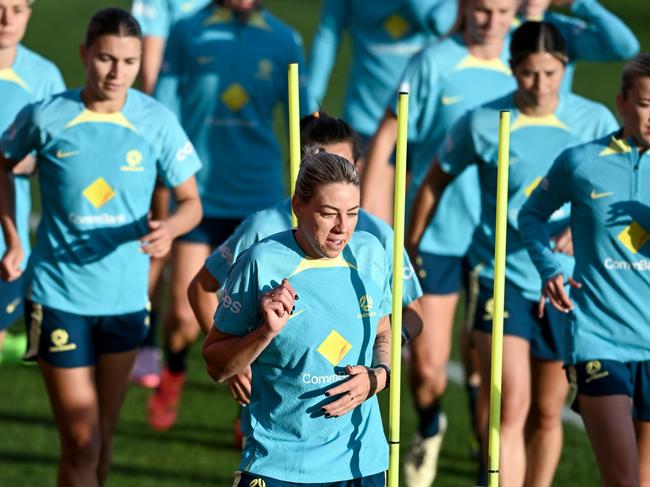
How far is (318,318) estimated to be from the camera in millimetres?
5344

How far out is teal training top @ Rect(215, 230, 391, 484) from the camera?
17.4 feet

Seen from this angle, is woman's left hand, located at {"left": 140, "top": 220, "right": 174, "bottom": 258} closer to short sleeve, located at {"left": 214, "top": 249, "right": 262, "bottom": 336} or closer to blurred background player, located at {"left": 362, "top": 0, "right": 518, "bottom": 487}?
short sleeve, located at {"left": 214, "top": 249, "right": 262, "bottom": 336}

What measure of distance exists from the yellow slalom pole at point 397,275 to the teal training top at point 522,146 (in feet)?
7.44

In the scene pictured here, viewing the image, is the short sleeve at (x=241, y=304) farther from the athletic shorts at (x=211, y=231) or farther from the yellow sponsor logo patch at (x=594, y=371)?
the athletic shorts at (x=211, y=231)

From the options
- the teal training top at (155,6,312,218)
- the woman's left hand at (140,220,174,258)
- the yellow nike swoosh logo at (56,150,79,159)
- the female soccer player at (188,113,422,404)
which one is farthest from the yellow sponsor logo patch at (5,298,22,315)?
the female soccer player at (188,113,422,404)

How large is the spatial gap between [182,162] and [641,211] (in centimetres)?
220

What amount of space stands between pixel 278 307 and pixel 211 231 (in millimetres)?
4454

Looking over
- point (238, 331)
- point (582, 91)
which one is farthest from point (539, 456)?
point (582, 91)

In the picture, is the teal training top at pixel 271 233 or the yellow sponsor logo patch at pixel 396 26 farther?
the yellow sponsor logo patch at pixel 396 26

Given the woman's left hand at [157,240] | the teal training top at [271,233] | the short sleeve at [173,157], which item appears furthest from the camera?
the short sleeve at [173,157]

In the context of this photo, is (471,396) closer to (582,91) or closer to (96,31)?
(96,31)

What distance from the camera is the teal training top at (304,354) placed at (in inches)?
209

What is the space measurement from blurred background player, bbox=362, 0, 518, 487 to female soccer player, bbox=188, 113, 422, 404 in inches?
88.1

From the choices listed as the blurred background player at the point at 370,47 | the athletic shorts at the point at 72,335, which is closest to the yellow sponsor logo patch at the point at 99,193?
the athletic shorts at the point at 72,335
